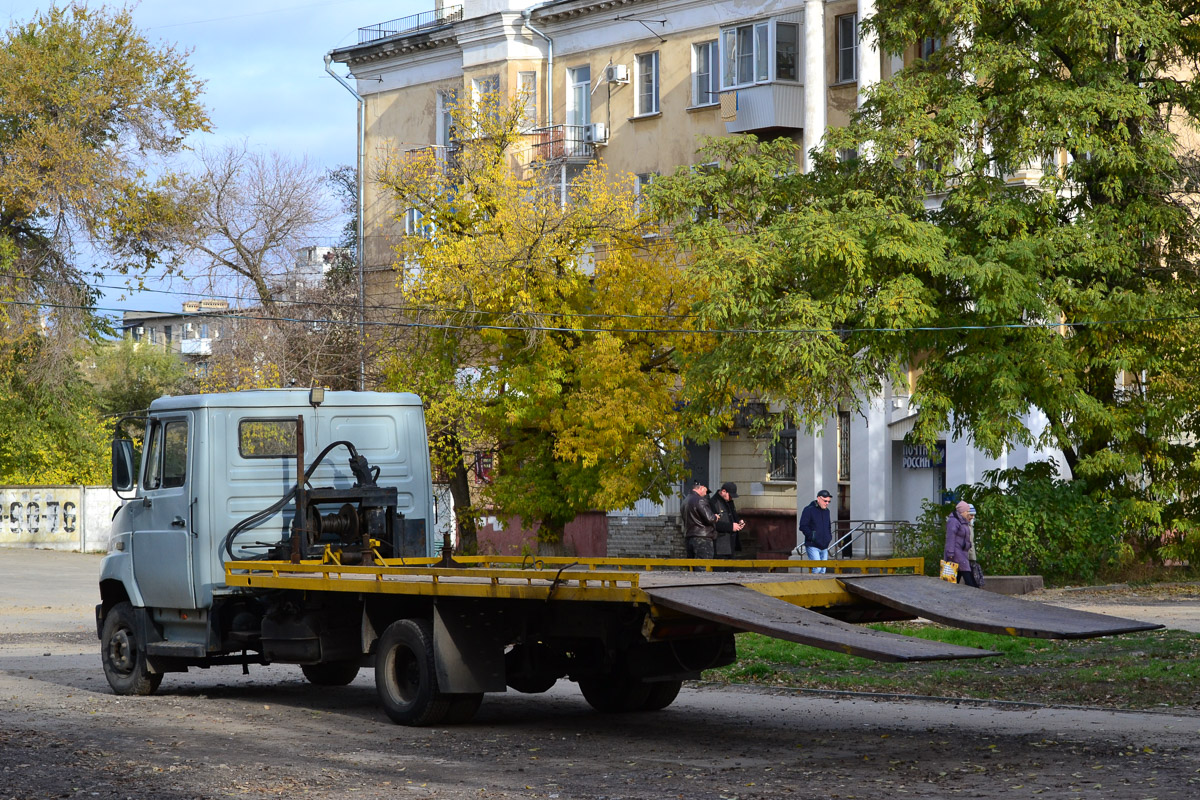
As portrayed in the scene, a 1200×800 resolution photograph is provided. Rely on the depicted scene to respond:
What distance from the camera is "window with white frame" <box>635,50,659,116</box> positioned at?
42.9 m

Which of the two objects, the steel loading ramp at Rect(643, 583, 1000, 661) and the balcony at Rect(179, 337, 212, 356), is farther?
the balcony at Rect(179, 337, 212, 356)

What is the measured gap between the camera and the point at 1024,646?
1702cm

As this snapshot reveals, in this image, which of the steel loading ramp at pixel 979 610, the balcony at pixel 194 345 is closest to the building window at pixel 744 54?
the steel loading ramp at pixel 979 610

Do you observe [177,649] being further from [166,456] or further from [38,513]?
[38,513]

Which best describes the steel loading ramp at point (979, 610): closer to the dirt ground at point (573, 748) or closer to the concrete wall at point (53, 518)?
the dirt ground at point (573, 748)

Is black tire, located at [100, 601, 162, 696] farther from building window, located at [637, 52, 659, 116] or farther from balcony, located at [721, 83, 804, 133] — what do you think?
building window, located at [637, 52, 659, 116]

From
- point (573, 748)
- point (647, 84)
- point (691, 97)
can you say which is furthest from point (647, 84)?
point (573, 748)

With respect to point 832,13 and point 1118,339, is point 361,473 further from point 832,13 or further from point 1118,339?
point 832,13

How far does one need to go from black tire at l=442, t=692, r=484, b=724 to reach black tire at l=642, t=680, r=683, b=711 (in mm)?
1515

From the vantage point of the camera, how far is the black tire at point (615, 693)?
42.3 ft

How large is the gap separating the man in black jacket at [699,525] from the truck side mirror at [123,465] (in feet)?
26.5

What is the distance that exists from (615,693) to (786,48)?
2861 cm

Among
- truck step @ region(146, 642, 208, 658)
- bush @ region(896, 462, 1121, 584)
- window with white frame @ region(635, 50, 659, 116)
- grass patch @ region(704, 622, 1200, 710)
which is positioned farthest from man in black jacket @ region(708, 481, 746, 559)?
window with white frame @ region(635, 50, 659, 116)

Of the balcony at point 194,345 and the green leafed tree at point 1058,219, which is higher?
the balcony at point 194,345
